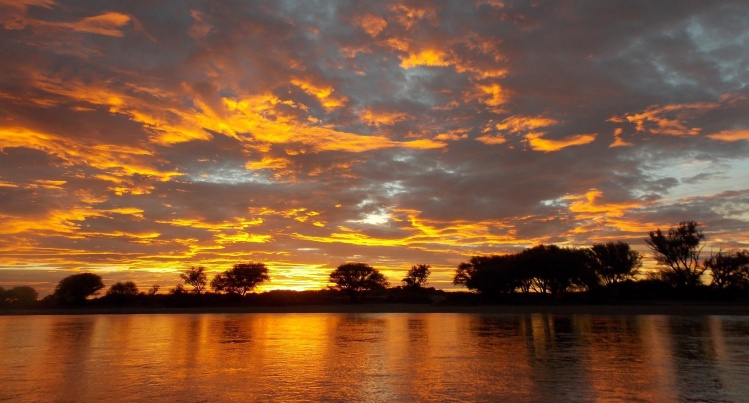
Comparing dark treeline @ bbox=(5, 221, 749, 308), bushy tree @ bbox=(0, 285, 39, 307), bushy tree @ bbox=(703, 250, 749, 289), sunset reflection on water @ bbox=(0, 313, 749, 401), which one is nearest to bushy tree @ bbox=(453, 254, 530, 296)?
dark treeline @ bbox=(5, 221, 749, 308)

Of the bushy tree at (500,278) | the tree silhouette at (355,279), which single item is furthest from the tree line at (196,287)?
the bushy tree at (500,278)

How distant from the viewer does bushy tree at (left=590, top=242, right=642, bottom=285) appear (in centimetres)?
10188

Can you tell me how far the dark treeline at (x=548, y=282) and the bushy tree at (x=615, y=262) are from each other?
19 cm

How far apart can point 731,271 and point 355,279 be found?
305 ft

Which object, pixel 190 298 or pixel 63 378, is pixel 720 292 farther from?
pixel 190 298

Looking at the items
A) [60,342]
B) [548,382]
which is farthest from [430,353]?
[60,342]

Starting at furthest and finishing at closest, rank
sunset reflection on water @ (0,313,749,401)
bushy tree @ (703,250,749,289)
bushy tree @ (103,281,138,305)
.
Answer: bushy tree @ (103,281,138,305) < bushy tree @ (703,250,749,289) < sunset reflection on water @ (0,313,749,401)

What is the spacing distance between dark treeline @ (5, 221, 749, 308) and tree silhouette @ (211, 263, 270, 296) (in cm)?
29

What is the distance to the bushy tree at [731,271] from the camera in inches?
3430

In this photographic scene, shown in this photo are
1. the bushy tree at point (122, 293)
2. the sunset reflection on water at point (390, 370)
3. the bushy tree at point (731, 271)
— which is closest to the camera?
the sunset reflection on water at point (390, 370)

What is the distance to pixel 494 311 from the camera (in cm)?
8131

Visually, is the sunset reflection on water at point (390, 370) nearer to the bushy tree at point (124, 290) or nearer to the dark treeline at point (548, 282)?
A: the dark treeline at point (548, 282)

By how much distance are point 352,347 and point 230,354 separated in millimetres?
7100

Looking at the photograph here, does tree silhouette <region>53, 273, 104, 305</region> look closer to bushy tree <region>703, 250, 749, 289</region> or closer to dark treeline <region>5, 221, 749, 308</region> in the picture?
dark treeline <region>5, 221, 749, 308</region>
